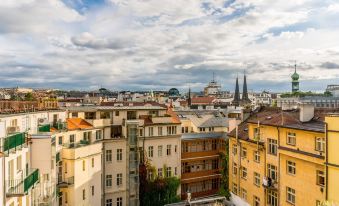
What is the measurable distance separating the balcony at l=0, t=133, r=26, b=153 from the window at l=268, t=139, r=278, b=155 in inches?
927

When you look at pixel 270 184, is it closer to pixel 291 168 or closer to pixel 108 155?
pixel 291 168

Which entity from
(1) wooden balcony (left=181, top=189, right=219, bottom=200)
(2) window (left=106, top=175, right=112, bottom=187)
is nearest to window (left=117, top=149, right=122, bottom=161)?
(2) window (left=106, top=175, right=112, bottom=187)

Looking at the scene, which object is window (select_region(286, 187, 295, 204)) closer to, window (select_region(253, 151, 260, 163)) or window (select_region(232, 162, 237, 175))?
window (select_region(253, 151, 260, 163))

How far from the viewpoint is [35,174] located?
21906mm

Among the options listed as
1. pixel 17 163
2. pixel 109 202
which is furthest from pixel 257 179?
pixel 17 163

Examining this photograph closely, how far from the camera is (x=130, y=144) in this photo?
4350cm

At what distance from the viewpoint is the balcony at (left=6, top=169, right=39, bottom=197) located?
1858cm

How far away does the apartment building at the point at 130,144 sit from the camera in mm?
41750

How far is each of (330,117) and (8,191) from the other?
23.0 m

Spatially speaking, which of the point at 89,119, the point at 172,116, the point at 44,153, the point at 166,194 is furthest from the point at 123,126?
the point at 44,153

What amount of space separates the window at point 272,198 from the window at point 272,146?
410cm

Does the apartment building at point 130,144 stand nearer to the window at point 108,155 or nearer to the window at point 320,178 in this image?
the window at point 108,155

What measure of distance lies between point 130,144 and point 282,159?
19.6 metres

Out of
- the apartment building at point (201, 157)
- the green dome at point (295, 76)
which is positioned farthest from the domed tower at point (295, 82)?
the apartment building at point (201, 157)
